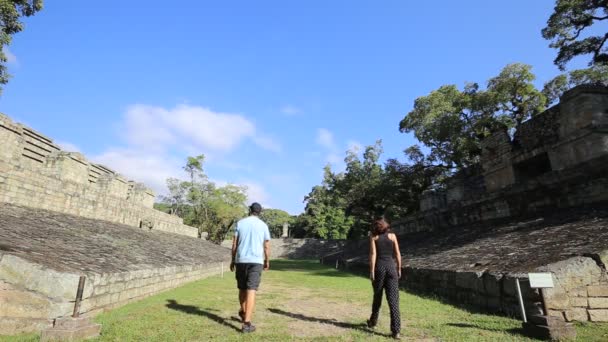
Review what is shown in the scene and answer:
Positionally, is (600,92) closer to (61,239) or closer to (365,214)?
(61,239)

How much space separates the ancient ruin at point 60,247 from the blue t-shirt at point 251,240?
2.11m

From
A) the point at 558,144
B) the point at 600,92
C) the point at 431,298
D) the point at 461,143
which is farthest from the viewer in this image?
the point at 461,143

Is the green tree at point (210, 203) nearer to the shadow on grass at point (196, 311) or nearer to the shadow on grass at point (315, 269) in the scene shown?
the shadow on grass at point (315, 269)

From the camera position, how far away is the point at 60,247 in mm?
6090

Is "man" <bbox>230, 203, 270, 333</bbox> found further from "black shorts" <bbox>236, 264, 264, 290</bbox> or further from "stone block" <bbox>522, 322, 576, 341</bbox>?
"stone block" <bbox>522, 322, 576, 341</bbox>

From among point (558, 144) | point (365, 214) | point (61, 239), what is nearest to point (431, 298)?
point (61, 239)

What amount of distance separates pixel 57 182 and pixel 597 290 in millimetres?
13015

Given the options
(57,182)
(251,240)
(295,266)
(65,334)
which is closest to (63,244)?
(65,334)

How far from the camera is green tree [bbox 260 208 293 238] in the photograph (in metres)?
72.8

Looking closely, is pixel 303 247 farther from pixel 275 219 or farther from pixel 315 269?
pixel 275 219

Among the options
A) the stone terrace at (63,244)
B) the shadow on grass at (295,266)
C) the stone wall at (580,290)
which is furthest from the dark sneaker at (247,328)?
the shadow on grass at (295,266)

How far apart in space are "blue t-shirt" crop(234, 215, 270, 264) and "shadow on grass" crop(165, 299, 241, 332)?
34.4 inches

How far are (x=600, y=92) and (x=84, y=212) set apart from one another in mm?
17751

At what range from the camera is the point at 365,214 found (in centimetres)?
3469
